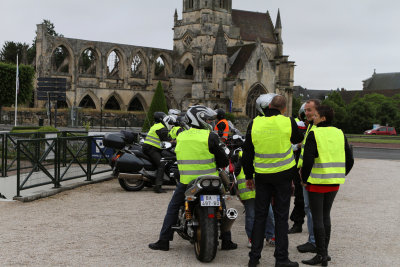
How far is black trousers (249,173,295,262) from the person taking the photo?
17.7ft

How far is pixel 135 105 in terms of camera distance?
56.4m

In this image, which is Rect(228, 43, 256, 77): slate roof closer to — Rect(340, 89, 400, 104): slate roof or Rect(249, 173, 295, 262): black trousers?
Rect(340, 89, 400, 104): slate roof

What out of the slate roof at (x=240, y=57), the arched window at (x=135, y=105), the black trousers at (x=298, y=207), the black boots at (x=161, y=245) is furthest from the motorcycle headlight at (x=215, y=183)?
the arched window at (x=135, y=105)

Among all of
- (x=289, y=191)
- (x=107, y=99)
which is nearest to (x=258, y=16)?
(x=107, y=99)

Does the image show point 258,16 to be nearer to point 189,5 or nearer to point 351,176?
point 189,5

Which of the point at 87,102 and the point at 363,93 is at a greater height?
the point at 363,93

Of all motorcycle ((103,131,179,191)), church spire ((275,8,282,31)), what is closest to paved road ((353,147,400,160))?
motorcycle ((103,131,179,191))

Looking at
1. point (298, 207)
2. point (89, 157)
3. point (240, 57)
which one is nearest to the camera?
point (298, 207)

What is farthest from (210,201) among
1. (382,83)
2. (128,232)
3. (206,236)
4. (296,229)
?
(382,83)

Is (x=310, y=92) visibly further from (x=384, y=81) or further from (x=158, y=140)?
(x=158, y=140)

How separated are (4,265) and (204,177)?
237cm

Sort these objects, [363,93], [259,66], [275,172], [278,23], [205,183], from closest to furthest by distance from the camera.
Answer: [275,172]
[205,183]
[259,66]
[278,23]
[363,93]

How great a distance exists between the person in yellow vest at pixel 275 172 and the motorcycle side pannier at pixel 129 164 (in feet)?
17.8

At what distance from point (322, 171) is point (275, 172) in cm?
63
